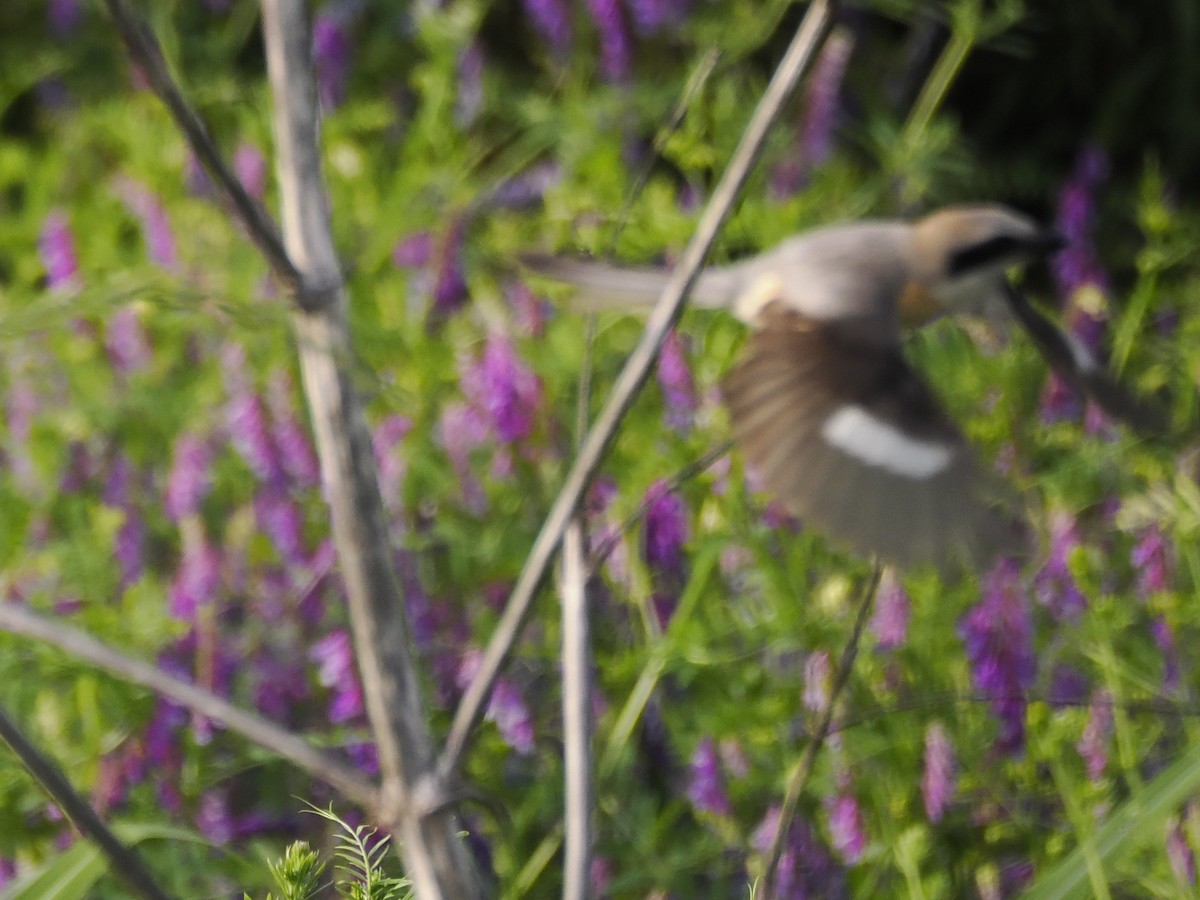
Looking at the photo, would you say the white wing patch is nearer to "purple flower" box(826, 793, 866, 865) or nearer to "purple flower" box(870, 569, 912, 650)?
"purple flower" box(870, 569, 912, 650)

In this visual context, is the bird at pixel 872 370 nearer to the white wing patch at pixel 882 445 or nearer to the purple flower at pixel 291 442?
the white wing patch at pixel 882 445

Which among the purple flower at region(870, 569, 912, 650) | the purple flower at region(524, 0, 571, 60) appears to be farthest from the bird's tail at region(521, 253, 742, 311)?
the purple flower at region(524, 0, 571, 60)

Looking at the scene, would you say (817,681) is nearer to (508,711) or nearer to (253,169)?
Answer: (508,711)

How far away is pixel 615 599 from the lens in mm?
1594

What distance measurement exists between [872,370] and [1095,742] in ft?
1.16

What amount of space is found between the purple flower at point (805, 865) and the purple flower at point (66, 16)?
248cm

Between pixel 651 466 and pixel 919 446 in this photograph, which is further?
pixel 651 466

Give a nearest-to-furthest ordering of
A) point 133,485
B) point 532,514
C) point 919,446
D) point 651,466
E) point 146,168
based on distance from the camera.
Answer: point 919,446 → point 651,466 → point 532,514 → point 133,485 → point 146,168

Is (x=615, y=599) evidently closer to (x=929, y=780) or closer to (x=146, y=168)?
(x=929, y=780)

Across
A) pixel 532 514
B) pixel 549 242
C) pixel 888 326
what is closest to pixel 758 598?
pixel 532 514

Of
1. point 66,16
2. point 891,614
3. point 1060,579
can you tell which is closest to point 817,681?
point 891,614

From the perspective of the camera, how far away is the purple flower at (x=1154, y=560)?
148cm

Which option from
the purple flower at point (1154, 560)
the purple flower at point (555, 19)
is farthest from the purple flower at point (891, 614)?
the purple flower at point (555, 19)

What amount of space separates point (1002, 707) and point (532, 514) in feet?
1.76
